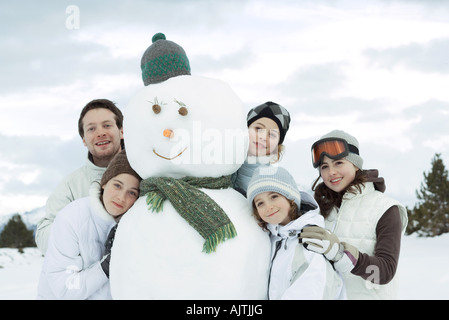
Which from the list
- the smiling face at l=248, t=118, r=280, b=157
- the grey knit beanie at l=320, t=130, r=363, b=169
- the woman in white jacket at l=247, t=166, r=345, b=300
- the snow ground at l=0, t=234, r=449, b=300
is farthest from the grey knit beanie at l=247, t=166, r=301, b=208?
the snow ground at l=0, t=234, r=449, b=300

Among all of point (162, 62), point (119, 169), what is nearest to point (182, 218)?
point (119, 169)

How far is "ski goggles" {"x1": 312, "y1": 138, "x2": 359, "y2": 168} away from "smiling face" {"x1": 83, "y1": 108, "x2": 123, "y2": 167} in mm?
1479

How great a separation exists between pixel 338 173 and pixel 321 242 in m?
0.67

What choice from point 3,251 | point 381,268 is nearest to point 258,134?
point 381,268

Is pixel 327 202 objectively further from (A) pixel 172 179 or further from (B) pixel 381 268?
(A) pixel 172 179

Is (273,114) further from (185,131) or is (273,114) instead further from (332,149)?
(185,131)

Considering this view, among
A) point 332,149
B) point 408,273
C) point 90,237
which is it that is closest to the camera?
point 90,237

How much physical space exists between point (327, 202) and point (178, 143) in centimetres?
109

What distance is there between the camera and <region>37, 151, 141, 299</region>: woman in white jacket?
2561 millimetres

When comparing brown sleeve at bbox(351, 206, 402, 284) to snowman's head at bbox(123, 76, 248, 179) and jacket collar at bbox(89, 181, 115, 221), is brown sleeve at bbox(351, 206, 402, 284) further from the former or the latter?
jacket collar at bbox(89, 181, 115, 221)

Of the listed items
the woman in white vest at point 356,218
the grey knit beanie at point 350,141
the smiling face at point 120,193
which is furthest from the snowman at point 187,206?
the grey knit beanie at point 350,141

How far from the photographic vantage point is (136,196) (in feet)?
8.48

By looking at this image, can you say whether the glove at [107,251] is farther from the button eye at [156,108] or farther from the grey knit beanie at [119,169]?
the button eye at [156,108]

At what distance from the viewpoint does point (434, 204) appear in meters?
15.5
